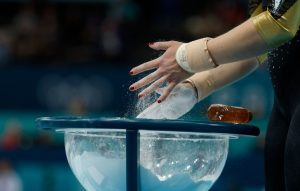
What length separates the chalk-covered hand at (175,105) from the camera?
2.04m

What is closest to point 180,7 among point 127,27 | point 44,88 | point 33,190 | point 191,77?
point 127,27

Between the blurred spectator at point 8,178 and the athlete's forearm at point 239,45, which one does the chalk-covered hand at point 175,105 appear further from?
the blurred spectator at point 8,178

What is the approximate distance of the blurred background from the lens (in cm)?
694

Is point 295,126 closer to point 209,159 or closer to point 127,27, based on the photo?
point 209,159

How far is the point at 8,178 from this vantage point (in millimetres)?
7164

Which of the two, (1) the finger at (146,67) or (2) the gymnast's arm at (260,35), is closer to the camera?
(2) the gymnast's arm at (260,35)

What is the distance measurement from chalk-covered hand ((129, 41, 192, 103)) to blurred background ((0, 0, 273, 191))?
3591 millimetres

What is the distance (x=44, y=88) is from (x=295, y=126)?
655 centimetres

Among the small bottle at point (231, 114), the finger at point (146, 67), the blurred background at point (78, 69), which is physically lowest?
the blurred background at point (78, 69)

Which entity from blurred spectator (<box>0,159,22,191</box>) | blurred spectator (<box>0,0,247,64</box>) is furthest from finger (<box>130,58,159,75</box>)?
blurred spectator (<box>0,0,247,64</box>)

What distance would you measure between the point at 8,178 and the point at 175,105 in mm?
5348

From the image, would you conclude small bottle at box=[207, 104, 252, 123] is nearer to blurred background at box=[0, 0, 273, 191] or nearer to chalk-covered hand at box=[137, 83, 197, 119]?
chalk-covered hand at box=[137, 83, 197, 119]

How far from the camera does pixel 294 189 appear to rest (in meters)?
1.92

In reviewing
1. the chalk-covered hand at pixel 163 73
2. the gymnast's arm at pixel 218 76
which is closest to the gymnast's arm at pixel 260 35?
the chalk-covered hand at pixel 163 73
